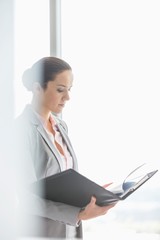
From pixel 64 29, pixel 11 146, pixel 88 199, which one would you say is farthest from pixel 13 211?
pixel 64 29

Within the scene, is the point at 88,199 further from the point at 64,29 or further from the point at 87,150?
the point at 64,29

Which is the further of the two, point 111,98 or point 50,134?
point 111,98

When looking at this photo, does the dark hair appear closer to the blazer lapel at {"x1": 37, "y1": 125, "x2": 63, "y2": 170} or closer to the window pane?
the blazer lapel at {"x1": 37, "y1": 125, "x2": 63, "y2": 170}

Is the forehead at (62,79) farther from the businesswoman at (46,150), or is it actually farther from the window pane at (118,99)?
the window pane at (118,99)

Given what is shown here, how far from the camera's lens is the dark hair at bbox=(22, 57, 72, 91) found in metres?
1.50

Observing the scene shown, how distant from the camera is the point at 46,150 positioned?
140 centimetres

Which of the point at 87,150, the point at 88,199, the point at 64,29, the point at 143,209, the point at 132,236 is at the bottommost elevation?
the point at 132,236

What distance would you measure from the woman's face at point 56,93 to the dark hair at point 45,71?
0.05 ft

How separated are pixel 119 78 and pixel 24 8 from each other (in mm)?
645

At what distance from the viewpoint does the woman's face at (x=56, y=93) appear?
1.50 m

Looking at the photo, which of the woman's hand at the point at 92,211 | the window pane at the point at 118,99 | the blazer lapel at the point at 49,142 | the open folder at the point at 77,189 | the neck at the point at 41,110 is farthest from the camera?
the window pane at the point at 118,99

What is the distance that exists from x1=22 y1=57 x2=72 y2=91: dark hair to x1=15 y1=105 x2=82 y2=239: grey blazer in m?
0.10

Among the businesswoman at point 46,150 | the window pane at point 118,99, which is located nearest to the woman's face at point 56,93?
the businesswoman at point 46,150

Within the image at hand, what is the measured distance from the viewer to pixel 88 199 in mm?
1274
